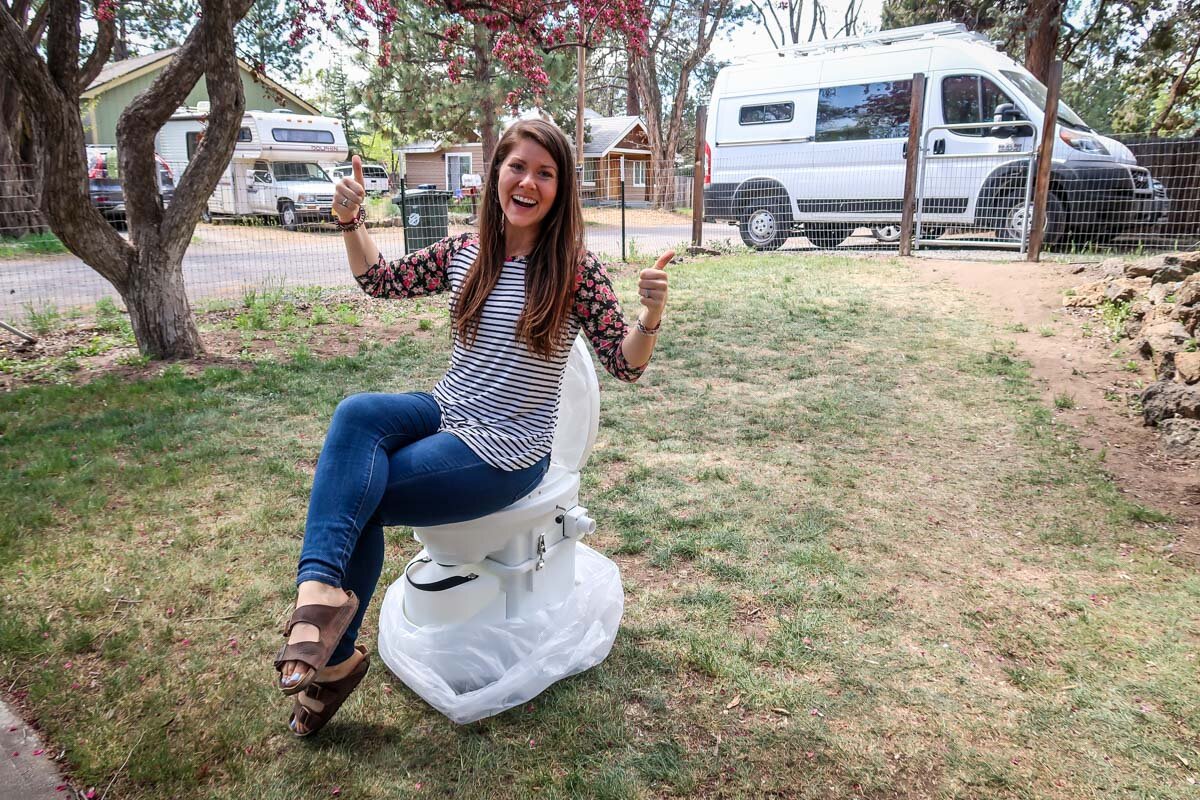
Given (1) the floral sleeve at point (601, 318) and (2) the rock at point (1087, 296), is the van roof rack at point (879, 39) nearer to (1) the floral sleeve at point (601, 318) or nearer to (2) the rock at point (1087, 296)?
(2) the rock at point (1087, 296)

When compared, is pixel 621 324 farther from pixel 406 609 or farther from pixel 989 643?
pixel 989 643

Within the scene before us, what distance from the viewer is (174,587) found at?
2547 mm

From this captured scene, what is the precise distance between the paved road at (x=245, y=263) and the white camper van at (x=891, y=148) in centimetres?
52

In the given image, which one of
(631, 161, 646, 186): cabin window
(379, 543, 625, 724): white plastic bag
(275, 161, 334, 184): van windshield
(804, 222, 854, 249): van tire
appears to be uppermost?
(631, 161, 646, 186): cabin window

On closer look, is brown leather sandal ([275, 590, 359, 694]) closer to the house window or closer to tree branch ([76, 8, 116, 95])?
tree branch ([76, 8, 116, 95])

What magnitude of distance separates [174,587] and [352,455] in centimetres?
127

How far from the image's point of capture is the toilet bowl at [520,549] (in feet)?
6.48

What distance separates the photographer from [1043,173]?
8.33m

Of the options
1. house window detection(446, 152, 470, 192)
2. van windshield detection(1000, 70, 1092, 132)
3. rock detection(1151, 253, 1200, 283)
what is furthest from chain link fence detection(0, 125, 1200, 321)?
house window detection(446, 152, 470, 192)

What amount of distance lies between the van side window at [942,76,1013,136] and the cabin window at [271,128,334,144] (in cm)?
1597

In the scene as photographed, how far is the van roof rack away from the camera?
10180 mm

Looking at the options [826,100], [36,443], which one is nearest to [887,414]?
[36,443]

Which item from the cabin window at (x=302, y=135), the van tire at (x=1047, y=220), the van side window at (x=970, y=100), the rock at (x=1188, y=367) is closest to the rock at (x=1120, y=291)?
the rock at (x=1188, y=367)

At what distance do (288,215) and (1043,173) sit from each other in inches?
592
